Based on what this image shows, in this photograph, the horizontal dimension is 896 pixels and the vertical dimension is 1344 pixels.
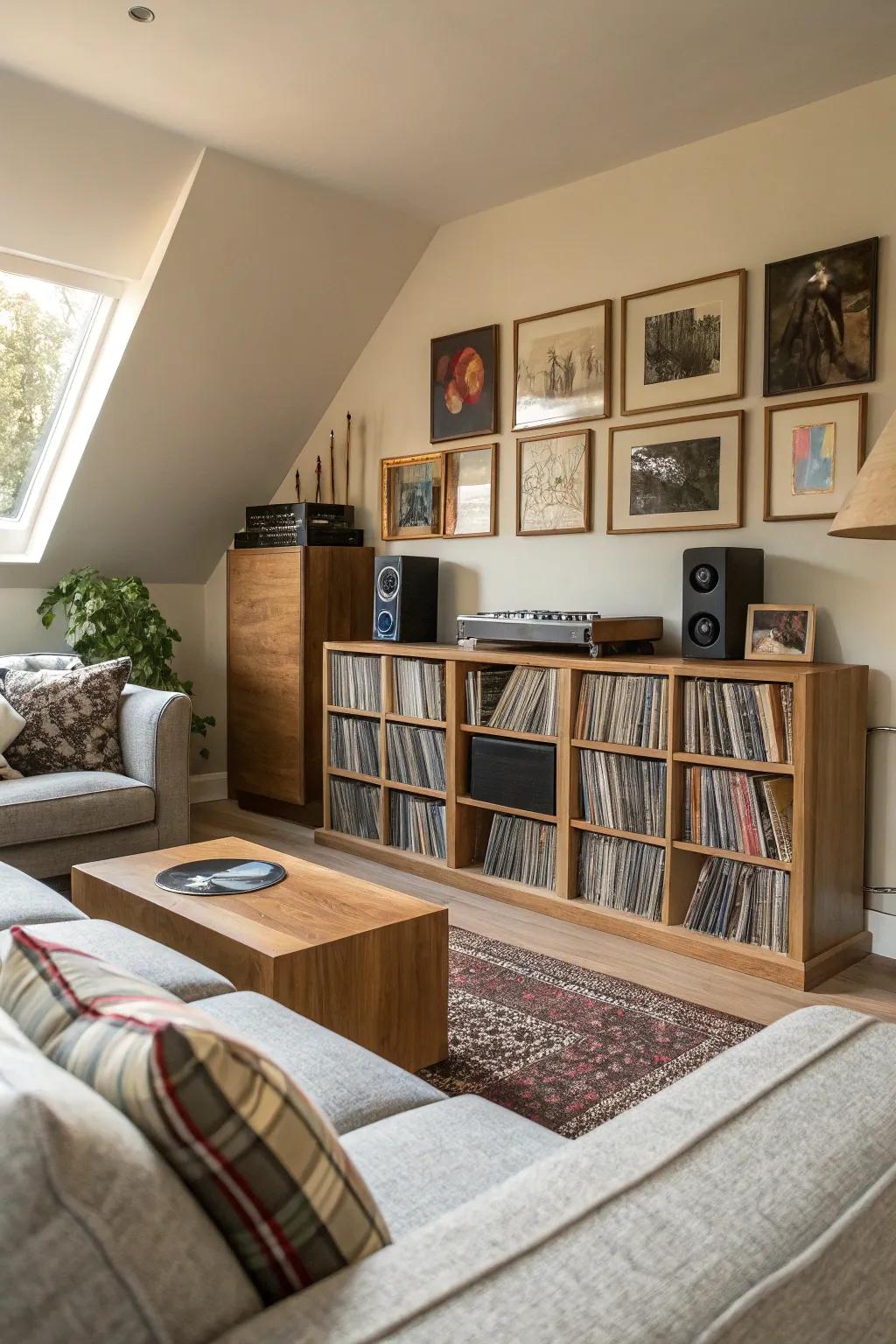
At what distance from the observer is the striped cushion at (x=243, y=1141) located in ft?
2.45

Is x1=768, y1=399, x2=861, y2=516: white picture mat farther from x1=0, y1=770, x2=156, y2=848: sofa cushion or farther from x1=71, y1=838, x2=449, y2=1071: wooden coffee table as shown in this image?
x1=0, y1=770, x2=156, y2=848: sofa cushion

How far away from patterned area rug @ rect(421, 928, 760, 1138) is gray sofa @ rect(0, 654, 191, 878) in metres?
Result: 1.25

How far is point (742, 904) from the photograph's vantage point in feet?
9.83

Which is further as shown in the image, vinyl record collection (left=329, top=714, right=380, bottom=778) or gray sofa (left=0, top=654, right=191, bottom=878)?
vinyl record collection (left=329, top=714, right=380, bottom=778)

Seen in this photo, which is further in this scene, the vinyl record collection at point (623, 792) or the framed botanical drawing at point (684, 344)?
the framed botanical drawing at point (684, 344)

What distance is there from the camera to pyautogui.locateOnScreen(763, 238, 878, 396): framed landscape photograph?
3057mm

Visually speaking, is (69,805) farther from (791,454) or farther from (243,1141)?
(243,1141)

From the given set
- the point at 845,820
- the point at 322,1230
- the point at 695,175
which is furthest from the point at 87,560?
the point at 322,1230

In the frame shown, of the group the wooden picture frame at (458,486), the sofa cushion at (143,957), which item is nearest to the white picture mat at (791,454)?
the wooden picture frame at (458,486)

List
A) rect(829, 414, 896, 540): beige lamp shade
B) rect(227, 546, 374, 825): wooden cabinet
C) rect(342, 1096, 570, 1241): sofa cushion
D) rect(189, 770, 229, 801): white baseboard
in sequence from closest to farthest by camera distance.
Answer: rect(342, 1096, 570, 1241): sofa cushion < rect(829, 414, 896, 540): beige lamp shade < rect(227, 546, 374, 825): wooden cabinet < rect(189, 770, 229, 801): white baseboard

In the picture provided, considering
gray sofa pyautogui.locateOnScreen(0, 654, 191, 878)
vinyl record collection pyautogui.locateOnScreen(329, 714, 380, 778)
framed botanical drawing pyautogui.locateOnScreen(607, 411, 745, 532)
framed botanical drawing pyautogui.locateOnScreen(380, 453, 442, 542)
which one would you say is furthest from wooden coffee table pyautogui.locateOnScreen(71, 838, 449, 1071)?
framed botanical drawing pyautogui.locateOnScreen(380, 453, 442, 542)

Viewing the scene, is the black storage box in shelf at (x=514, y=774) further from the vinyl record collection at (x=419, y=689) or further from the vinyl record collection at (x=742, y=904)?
the vinyl record collection at (x=742, y=904)

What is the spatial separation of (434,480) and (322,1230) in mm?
3809

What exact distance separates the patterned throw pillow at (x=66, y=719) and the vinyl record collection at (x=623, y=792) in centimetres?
169
